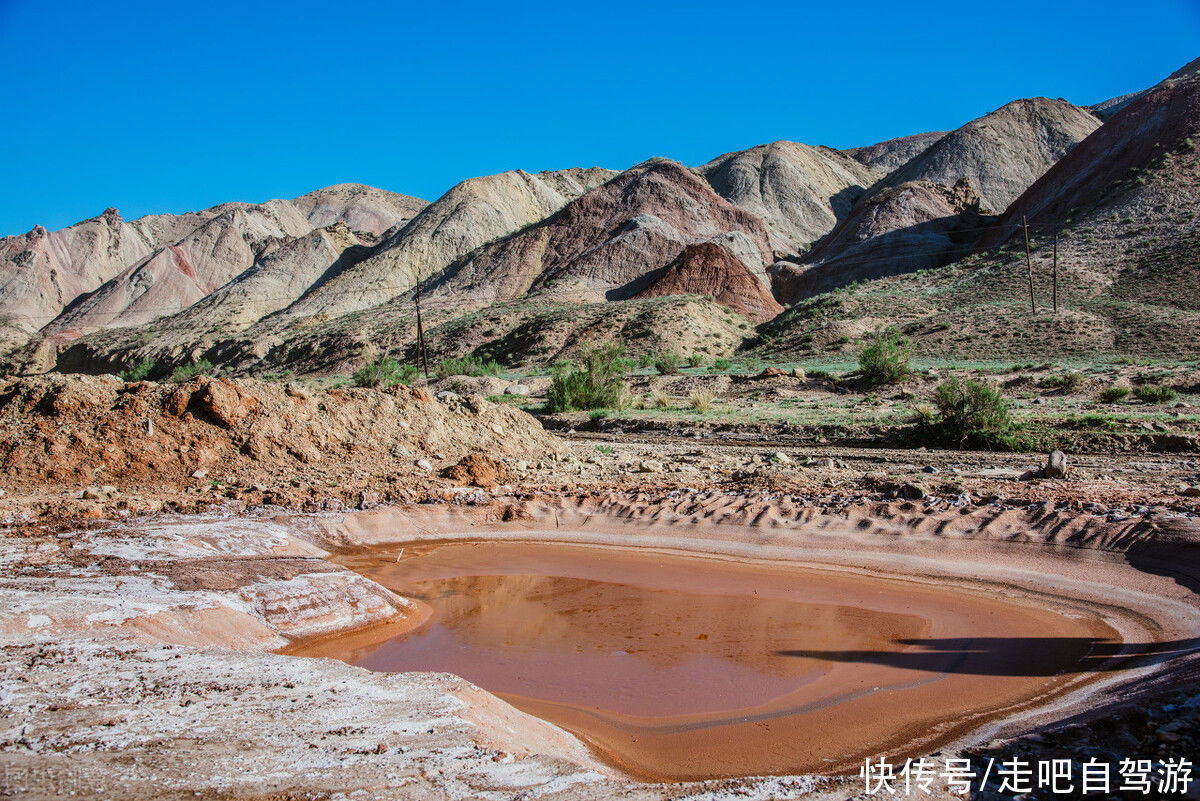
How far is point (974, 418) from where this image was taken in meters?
15.2

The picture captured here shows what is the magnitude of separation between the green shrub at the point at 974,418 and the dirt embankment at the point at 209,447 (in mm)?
8594

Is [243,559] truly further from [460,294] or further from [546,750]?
[460,294]

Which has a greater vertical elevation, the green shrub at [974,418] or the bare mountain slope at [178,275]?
the bare mountain slope at [178,275]

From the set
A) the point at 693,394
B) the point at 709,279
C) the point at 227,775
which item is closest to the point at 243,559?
the point at 227,775

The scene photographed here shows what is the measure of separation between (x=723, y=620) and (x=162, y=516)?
24.5 feet

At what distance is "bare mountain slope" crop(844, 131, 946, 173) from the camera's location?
118375 millimetres

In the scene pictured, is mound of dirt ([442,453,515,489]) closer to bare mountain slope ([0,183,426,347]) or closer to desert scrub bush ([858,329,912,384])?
desert scrub bush ([858,329,912,384])

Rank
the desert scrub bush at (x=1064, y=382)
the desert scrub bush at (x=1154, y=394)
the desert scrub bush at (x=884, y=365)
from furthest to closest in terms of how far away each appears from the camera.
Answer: the desert scrub bush at (x=884, y=365), the desert scrub bush at (x=1064, y=382), the desert scrub bush at (x=1154, y=394)

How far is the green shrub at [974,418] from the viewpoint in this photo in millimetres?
14859

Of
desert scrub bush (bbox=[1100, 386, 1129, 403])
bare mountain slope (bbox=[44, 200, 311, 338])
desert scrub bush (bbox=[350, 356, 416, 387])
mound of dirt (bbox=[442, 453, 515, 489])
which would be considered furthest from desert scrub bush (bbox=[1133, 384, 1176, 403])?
bare mountain slope (bbox=[44, 200, 311, 338])

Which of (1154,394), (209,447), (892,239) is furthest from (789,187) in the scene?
(209,447)

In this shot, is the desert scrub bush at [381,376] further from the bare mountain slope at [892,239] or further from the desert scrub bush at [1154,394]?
the bare mountain slope at [892,239]

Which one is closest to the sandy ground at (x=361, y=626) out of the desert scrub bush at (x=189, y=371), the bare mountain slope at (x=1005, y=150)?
the desert scrub bush at (x=189, y=371)

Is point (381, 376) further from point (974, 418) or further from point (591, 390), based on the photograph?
point (974, 418)
